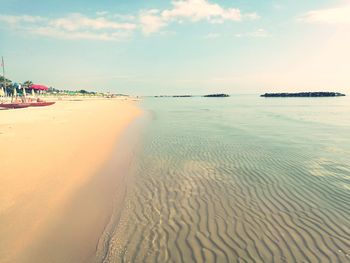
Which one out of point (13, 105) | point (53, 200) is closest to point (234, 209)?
point (53, 200)

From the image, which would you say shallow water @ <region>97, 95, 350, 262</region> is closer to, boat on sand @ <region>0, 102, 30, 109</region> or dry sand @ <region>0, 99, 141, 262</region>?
dry sand @ <region>0, 99, 141, 262</region>

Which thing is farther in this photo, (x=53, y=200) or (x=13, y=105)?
(x=13, y=105)

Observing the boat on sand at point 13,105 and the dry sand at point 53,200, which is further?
the boat on sand at point 13,105

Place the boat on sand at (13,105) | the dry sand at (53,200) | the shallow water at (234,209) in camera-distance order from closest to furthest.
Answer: the dry sand at (53,200) → the shallow water at (234,209) → the boat on sand at (13,105)

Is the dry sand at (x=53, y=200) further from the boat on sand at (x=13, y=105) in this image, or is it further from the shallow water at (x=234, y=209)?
the boat on sand at (x=13, y=105)

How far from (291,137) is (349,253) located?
15.7 metres

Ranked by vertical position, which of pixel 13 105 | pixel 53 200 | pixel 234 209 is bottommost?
pixel 234 209

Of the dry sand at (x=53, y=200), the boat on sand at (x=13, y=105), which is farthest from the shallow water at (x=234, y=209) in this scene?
the boat on sand at (x=13, y=105)

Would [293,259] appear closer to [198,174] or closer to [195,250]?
[195,250]

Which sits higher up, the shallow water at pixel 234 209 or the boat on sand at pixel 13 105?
the boat on sand at pixel 13 105

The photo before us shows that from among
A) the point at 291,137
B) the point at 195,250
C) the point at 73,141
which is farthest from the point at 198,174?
the point at 291,137

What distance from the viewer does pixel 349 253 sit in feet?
17.9

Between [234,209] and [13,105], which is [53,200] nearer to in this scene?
[234,209]

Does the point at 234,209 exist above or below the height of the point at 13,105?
below
